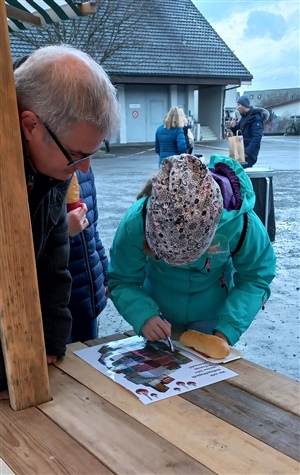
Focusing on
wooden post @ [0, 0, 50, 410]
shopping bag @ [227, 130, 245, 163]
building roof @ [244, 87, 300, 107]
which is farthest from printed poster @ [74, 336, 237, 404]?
building roof @ [244, 87, 300, 107]

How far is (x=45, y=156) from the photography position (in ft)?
4.29

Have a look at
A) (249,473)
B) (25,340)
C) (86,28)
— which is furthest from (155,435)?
(86,28)

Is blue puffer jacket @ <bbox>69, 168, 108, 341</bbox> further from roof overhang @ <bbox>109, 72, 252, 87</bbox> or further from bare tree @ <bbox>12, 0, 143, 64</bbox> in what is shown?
roof overhang @ <bbox>109, 72, 252, 87</bbox>

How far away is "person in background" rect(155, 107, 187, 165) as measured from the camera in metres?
7.68

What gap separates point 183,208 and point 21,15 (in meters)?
2.08

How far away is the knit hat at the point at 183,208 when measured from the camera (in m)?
1.45

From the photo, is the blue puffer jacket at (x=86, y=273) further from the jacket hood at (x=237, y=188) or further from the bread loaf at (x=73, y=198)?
the jacket hood at (x=237, y=188)

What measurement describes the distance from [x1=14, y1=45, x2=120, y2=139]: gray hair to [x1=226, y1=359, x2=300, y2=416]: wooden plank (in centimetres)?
77

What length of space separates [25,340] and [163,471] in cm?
49

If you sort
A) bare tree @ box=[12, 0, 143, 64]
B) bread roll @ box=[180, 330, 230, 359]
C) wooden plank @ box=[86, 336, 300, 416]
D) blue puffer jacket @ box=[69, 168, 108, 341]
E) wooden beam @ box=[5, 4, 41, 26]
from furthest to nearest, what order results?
bare tree @ box=[12, 0, 143, 64] → wooden beam @ box=[5, 4, 41, 26] → blue puffer jacket @ box=[69, 168, 108, 341] → bread roll @ box=[180, 330, 230, 359] → wooden plank @ box=[86, 336, 300, 416]

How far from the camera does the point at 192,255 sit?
5.06ft

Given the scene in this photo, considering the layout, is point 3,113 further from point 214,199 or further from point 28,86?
point 214,199

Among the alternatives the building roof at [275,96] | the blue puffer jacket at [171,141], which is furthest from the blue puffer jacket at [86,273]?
the building roof at [275,96]

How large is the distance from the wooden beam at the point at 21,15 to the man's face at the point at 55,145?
1.76 m
